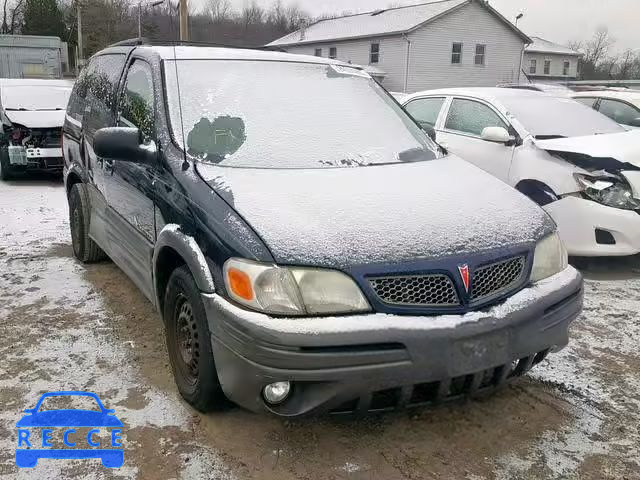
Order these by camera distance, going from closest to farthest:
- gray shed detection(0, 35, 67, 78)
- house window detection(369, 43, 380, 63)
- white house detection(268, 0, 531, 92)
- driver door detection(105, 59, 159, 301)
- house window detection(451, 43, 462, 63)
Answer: driver door detection(105, 59, 159, 301)
gray shed detection(0, 35, 67, 78)
white house detection(268, 0, 531, 92)
house window detection(451, 43, 462, 63)
house window detection(369, 43, 380, 63)

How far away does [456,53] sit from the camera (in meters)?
34.1

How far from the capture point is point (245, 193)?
110 inches

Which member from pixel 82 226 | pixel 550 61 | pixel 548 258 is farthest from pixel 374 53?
pixel 548 258

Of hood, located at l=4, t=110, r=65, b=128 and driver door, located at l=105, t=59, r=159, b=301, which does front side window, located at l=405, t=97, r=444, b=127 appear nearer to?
driver door, located at l=105, t=59, r=159, b=301

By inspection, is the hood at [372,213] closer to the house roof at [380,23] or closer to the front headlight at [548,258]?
the front headlight at [548,258]

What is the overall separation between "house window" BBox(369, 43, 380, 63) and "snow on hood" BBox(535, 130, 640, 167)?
97.3ft

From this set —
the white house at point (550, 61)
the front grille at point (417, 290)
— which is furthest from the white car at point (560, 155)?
the white house at point (550, 61)

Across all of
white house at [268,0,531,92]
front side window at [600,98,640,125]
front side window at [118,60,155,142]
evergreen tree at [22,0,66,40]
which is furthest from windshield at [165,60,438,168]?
evergreen tree at [22,0,66,40]

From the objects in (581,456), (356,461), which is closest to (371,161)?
(356,461)

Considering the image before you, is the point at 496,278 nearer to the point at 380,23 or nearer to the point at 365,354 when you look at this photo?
the point at 365,354

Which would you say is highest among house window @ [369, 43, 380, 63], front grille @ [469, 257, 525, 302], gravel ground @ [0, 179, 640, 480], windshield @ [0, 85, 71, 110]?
house window @ [369, 43, 380, 63]

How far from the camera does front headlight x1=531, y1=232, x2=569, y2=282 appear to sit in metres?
2.89

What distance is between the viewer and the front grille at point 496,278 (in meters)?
2.61

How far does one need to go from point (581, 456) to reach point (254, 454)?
149 cm
